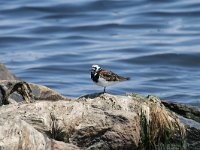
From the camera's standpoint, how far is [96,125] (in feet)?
29.0

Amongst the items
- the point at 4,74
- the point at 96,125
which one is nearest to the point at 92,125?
the point at 96,125

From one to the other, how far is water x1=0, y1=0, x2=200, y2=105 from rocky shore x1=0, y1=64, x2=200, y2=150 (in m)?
5.25

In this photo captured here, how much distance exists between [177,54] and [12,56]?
12.8ft

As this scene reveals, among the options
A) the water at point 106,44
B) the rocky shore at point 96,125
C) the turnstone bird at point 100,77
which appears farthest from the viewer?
the water at point 106,44

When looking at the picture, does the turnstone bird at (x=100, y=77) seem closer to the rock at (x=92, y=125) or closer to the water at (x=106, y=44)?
the rock at (x=92, y=125)

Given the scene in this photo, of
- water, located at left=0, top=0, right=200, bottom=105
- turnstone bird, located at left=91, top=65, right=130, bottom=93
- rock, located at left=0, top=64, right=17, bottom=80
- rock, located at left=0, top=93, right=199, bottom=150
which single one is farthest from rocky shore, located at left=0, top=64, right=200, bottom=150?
water, located at left=0, top=0, right=200, bottom=105

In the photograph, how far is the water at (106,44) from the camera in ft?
56.6

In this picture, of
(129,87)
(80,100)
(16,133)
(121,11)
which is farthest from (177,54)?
(16,133)

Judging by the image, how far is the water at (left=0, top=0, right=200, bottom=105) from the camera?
679 inches

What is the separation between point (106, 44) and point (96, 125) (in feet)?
39.9

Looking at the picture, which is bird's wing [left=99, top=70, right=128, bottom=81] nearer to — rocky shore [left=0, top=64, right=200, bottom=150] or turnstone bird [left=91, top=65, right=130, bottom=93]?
turnstone bird [left=91, top=65, right=130, bottom=93]

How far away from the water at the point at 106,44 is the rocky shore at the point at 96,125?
5.25 metres

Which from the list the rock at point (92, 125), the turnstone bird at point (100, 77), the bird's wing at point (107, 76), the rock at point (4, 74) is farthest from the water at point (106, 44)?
the rock at point (92, 125)

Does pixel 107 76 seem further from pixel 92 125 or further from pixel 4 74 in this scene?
pixel 4 74
